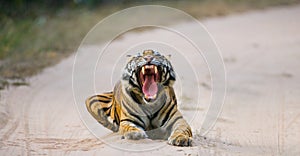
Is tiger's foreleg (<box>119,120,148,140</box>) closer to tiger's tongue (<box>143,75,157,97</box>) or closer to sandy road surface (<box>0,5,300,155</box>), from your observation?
sandy road surface (<box>0,5,300,155</box>)

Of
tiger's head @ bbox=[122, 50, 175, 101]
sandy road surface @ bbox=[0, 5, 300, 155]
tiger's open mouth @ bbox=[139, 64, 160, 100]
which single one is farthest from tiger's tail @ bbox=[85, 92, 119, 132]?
tiger's open mouth @ bbox=[139, 64, 160, 100]

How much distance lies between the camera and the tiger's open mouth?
5.97 m

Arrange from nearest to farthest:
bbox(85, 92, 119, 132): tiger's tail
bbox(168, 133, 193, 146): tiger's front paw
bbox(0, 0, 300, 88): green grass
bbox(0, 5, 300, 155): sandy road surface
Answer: bbox(168, 133, 193, 146): tiger's front paw, bbox(0, 5, 300, 155): sandy road surface, bbox(85, 92, 119, 132): tiger's tail, bbox(0, 0, 300, 88): green grass

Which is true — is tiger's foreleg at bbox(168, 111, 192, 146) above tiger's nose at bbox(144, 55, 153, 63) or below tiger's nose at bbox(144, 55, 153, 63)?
below

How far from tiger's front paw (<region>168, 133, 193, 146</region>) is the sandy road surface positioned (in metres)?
0.07

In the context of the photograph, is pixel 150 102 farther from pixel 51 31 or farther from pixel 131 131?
pixel 51 31

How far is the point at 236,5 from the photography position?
1922 cm

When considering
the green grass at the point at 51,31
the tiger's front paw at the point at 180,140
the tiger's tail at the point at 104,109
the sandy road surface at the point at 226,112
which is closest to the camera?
the tiger's front paw at the point at 180,140

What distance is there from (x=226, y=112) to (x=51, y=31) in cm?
690

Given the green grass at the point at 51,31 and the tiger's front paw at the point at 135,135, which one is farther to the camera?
the green grass at the point at 51,31

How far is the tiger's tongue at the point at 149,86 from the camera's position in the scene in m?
5.98

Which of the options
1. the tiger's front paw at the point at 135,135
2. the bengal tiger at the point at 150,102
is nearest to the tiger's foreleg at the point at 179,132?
the bengal tiger at the point at 150,102

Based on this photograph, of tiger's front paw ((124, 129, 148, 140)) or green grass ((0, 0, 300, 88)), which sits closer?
tiger's front paw ((124, 129, 148, 140))

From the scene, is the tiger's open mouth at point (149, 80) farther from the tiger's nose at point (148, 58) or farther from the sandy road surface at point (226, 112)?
the sandy road surface at point (226, 112)
